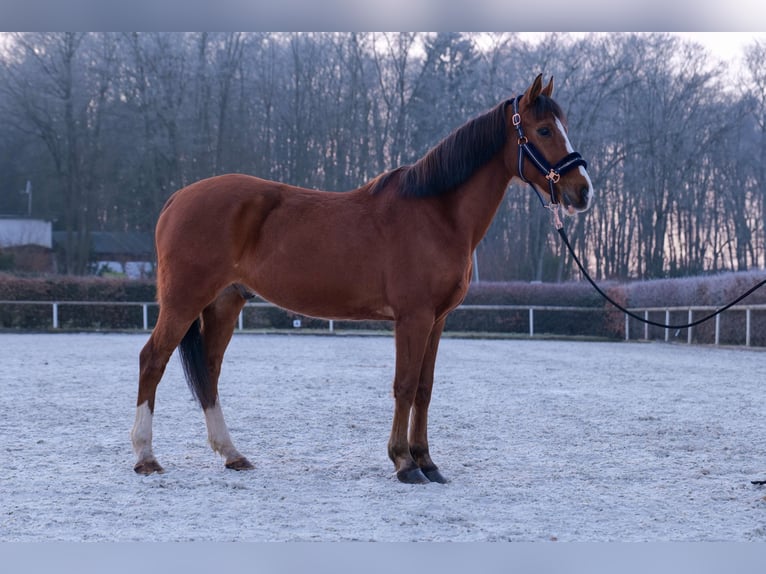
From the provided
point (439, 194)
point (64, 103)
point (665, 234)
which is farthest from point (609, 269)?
point (439, 194)

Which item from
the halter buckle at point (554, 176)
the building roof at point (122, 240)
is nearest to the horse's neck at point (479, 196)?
the halter buckle at point (554, 176)

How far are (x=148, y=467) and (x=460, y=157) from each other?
2.61m

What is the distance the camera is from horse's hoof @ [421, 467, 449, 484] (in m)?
4.42

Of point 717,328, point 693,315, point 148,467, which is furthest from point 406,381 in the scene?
point 693,315

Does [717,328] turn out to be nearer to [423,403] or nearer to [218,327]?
[423,403]

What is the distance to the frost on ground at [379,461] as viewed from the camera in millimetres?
3457

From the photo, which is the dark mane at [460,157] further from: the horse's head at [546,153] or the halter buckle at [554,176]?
the halter buckle at [554,176]

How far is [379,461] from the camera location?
196 inches

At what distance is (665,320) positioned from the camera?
20828mm

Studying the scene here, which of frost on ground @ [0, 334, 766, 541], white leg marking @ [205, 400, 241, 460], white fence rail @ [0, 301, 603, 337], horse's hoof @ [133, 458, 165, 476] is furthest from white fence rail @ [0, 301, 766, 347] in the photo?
horse's hoof @ [133, 458, 165, 476]

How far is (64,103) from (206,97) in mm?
4788

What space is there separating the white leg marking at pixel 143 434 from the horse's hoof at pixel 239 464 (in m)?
0.47

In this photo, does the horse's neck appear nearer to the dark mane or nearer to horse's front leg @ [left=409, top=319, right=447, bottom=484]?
the dark mane

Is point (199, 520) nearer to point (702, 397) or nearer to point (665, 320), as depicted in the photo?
point (702, 397)
